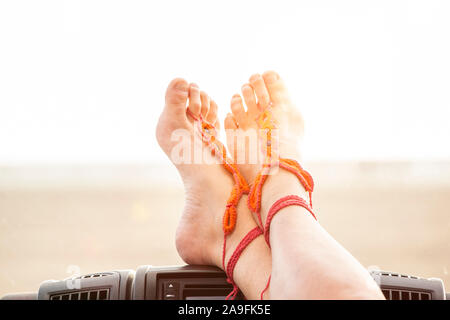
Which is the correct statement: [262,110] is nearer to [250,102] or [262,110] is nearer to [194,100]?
[250,102]

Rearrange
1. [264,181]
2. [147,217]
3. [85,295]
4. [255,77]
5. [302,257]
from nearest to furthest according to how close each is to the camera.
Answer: [302,257]
[85,295]
[264,181]
[255,77]
[147,217]

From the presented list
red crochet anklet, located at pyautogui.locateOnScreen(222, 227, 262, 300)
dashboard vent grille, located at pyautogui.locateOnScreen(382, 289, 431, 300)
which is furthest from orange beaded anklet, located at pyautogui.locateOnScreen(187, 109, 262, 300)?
dashboard vent grille, located at pyautogui.locateOnScreen(382, 289, 431, 300)

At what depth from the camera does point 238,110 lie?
88cm

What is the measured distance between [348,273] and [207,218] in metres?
0.35

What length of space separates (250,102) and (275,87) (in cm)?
8

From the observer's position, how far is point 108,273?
1.93 ft

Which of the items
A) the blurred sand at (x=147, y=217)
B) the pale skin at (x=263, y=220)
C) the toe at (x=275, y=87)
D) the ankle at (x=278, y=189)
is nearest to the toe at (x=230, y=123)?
the pale skin at (x=263, y=220)

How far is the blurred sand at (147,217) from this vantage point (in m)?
1.07

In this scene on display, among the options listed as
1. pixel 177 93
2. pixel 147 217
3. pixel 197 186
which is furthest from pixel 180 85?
pixel 147 217

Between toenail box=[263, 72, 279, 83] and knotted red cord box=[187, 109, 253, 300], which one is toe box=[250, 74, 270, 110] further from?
knotted red cord box=[187, 109, 253, 300]

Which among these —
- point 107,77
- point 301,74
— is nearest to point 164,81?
point 107,77

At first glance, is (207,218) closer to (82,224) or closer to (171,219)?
(171,219)
